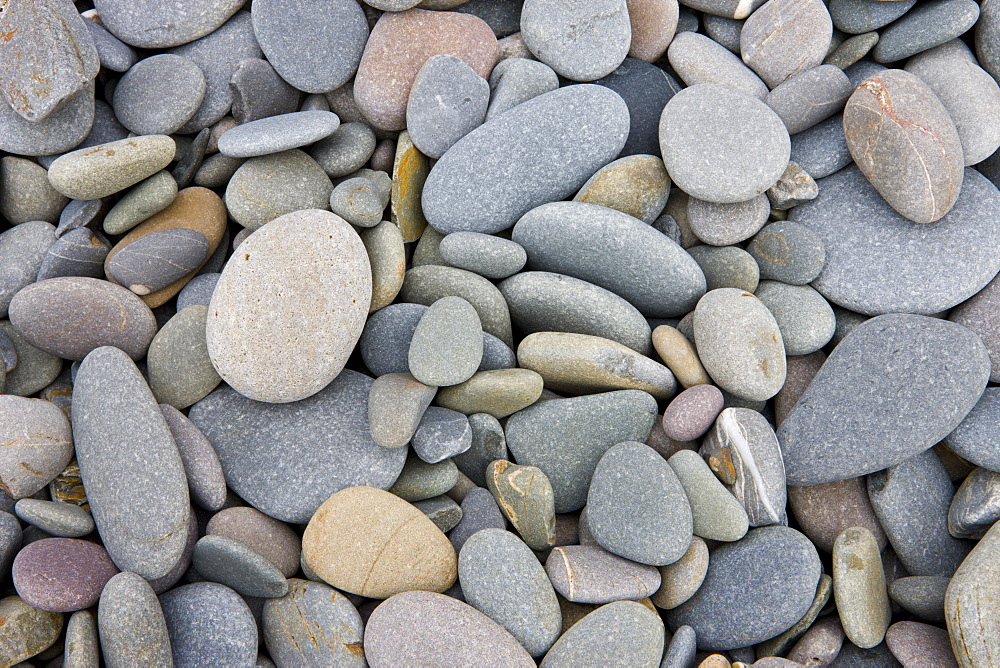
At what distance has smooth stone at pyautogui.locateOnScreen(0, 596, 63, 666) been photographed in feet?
4.41

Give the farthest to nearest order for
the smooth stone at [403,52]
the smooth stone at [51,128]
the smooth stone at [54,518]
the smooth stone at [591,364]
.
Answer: the smooth stone at [403,52], the smooth stone at [51,128], the smooth stone at [591,364], the smooth stone at [54,518]

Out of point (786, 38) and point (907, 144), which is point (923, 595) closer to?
point (907, 144)

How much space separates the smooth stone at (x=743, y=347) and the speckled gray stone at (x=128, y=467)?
138 cm

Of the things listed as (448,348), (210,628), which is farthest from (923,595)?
(210,628)

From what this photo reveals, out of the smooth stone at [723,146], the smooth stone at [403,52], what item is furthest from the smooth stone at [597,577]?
the smooth stone at [403,52]

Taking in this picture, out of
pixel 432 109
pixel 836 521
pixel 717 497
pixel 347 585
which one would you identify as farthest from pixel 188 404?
pixel 836 521

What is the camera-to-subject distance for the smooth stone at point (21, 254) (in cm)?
176

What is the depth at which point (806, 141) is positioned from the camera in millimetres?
1957

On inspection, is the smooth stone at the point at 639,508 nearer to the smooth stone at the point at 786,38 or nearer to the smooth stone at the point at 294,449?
the smooth stone at the point at 294,449

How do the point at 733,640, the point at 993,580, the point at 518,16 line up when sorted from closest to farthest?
the point at 993,580 → the point at 733,640 → the point at 518,16

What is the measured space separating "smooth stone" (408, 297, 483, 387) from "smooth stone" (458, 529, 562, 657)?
40cm

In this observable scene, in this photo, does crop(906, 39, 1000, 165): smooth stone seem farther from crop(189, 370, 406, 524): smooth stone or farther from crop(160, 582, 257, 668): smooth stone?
crop(160, 582, 257, 668): smooth stone

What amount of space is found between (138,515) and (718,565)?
141 centimetres

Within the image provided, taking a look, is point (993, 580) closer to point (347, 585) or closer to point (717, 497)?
point (717, 497)
